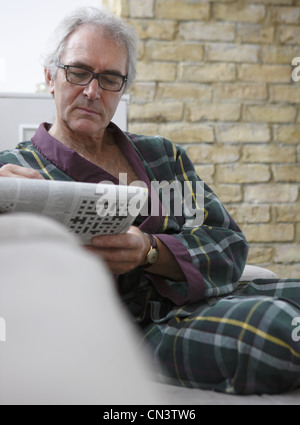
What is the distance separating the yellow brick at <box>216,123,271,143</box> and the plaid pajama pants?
188 centimetres

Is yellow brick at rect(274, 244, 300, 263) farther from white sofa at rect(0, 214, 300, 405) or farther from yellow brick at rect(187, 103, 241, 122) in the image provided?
white sofa at rect(0, 214, 300, 405)

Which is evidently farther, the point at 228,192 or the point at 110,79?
the point at 228,192

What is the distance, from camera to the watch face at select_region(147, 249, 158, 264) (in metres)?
1.06

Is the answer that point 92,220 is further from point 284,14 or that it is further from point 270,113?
point 284,14

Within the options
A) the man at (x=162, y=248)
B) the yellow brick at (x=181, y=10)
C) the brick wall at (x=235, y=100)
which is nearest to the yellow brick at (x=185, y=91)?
the brick wall at (x=235, y=100)

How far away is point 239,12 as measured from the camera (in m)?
2.80

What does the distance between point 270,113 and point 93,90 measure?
1799 millimetres

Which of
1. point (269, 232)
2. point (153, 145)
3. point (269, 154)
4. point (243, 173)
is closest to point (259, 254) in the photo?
point (269, 232)

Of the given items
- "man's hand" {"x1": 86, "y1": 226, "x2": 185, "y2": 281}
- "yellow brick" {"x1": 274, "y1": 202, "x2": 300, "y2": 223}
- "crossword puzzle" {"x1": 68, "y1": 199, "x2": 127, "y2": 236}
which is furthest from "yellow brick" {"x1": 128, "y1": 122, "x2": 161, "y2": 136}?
"crossword puzzle" {"x1": 68, "y1": 199, "x2": 127, "y2": 236}

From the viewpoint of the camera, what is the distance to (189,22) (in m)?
2.76

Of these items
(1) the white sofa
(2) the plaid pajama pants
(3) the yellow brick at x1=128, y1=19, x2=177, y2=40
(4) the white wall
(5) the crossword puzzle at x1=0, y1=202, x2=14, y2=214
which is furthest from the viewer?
(3) the yellow brick at x1=128, y1=19, x2=177, y2=40

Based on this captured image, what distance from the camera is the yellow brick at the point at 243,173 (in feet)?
9.20

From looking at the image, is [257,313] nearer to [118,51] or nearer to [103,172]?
[103,172]
